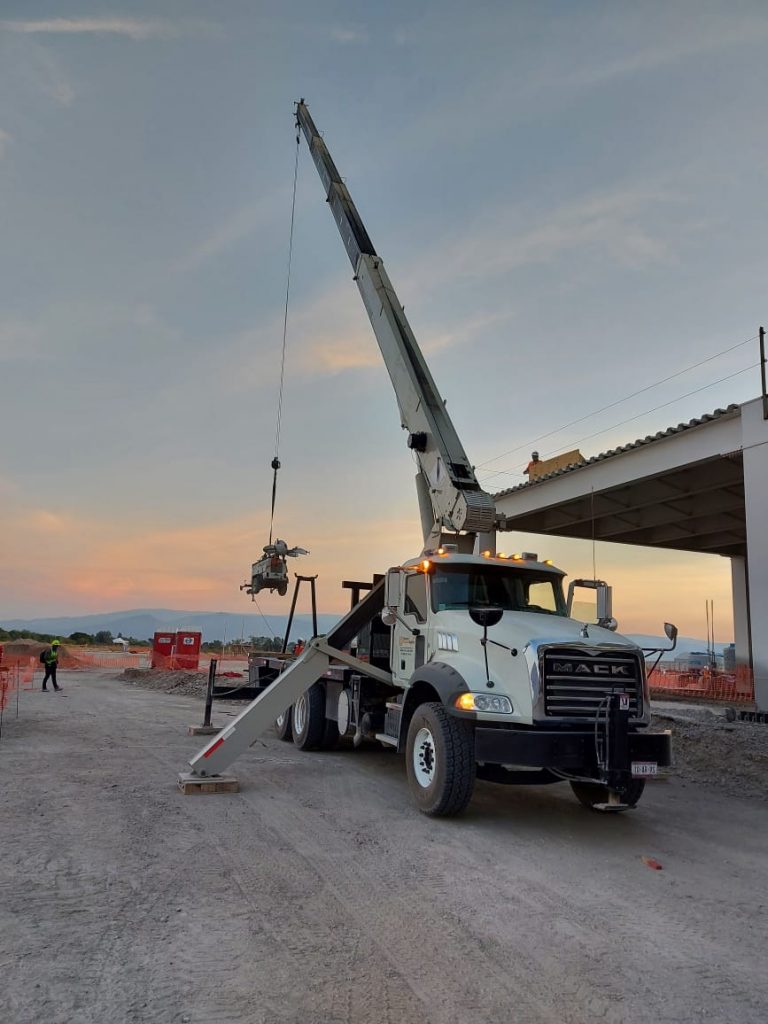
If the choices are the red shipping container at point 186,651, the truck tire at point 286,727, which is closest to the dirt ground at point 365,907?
the truck tire at point 286,727

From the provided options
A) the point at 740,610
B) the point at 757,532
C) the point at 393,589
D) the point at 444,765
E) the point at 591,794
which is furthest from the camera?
the point at 740,610

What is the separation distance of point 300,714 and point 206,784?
3.79 m

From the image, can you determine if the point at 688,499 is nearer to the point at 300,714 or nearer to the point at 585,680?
the point at 300,714

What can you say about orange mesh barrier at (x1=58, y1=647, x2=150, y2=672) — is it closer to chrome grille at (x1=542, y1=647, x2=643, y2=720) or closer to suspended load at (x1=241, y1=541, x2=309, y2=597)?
suspended load at (x1=241, y1=541, x2=309, y2=597)

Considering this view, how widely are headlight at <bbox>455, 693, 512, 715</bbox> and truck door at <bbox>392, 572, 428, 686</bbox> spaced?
5.22 feet

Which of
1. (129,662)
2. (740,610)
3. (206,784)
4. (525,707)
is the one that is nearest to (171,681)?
(129,662)

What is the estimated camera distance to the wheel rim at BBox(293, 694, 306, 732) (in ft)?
37.1

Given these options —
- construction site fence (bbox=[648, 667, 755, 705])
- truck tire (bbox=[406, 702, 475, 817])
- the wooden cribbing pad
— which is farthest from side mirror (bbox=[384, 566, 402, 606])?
construction site fence (bbox=[648, 667, 755, 705])

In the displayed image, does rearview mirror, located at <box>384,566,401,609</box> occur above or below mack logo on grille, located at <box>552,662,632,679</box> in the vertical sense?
above

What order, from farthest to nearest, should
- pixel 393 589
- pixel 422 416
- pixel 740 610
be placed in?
pixel 740 610 → pixel 422 416 → pixel 393 589

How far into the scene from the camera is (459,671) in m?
7.07

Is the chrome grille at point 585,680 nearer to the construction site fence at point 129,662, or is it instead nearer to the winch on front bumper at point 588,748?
the winch on front bumper at point 588,748

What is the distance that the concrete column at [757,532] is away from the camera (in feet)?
40.1

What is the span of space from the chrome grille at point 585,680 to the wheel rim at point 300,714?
5513mm
